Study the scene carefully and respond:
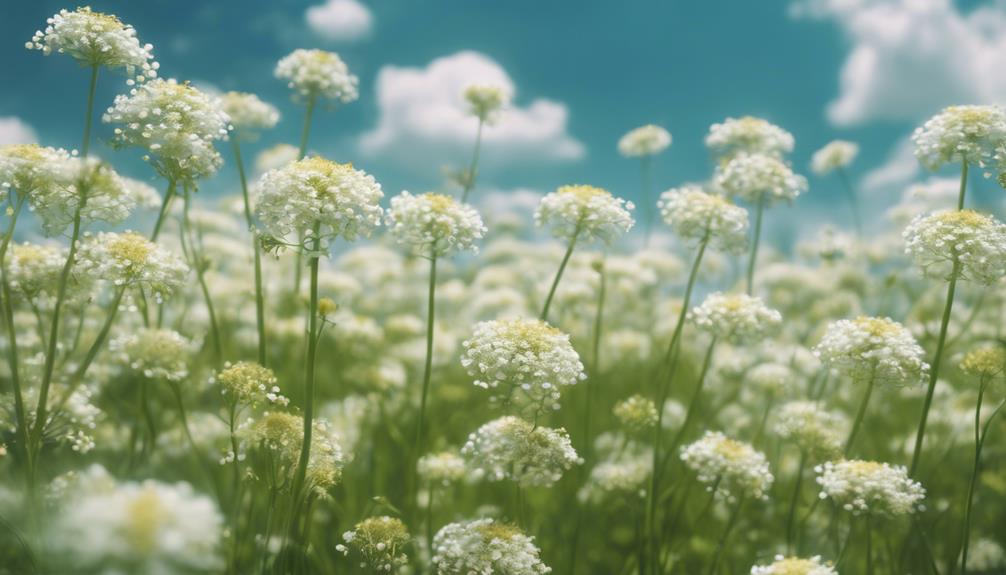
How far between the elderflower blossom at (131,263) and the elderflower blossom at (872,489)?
3501 mm

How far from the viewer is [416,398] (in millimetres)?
7320

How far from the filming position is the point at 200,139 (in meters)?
3.85

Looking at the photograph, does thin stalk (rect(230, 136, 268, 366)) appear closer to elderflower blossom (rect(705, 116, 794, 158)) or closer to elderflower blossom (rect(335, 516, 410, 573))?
elderflower blossom (rect(335, 516, 410, 573))

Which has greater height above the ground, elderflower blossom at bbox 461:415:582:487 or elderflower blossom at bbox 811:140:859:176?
elderflower blossom at bbox 811:140:859:176

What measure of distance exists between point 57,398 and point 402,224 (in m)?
2.09

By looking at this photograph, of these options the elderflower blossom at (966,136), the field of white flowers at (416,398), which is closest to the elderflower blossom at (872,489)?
the field of white flowers at (416,398)

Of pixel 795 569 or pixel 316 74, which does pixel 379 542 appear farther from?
pixel 316 74

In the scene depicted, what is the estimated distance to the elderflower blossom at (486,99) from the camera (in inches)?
239

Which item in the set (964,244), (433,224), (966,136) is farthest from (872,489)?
(433,224)

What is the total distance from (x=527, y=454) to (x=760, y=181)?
2.92 m

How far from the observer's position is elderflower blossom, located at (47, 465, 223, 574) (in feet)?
6.05

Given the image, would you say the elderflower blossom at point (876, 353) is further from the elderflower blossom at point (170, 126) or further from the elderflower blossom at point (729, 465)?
the elderflower blossom at point (170, 126)

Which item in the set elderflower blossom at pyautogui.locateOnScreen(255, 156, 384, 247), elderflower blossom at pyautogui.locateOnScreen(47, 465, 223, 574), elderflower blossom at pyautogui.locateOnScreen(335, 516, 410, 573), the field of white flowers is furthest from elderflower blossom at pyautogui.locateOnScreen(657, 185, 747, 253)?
elderflower blossom at pyautogui.locateOnScreen(47, 465, 223, 574)

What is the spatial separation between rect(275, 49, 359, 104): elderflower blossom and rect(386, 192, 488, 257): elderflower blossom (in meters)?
1.91
